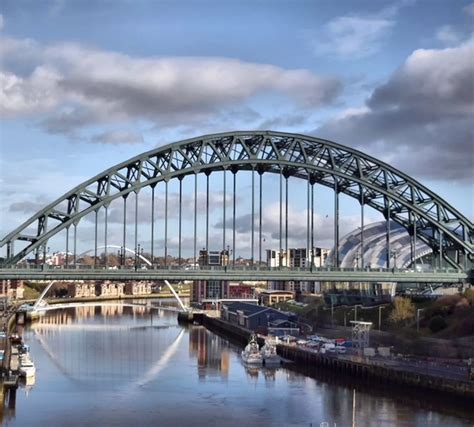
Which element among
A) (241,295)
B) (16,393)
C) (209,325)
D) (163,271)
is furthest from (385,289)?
(241,295)

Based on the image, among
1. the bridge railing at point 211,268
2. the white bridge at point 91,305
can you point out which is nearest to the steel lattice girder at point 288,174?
the bridge railing at point 211,268

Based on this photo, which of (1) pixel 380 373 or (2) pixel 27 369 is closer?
(2) pixel 27 369

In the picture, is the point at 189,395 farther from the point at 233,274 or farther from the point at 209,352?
the point at 209,352

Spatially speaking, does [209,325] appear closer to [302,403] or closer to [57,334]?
[57,334]

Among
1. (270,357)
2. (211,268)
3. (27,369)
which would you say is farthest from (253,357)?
(27,369)

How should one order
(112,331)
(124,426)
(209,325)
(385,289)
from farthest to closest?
(209,325)
(112,331)
(385,289)
(124,426)

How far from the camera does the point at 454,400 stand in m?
54.0

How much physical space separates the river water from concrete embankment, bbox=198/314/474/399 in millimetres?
1140

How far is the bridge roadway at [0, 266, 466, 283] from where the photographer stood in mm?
65500

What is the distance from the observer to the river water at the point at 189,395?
49000 mm

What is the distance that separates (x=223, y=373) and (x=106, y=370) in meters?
9.17

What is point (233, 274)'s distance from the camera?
69.5m

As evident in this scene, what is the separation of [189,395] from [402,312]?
30019 millimetres

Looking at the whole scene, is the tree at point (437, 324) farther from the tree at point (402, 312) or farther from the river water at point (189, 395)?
the river water at point (189, 395)
